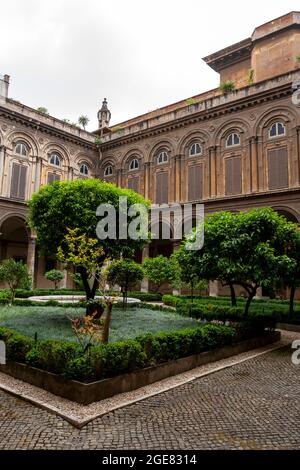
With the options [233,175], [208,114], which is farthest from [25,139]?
[233,175]

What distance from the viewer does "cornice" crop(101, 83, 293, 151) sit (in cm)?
2183

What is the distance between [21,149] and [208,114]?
1412 cm

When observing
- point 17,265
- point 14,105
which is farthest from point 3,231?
point 17,265

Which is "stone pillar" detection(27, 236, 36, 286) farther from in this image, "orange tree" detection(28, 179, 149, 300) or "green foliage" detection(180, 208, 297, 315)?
"green foliage" detection(180, 208, 297, 315)

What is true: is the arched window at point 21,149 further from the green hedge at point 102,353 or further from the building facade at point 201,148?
the green hedge at point 102,353

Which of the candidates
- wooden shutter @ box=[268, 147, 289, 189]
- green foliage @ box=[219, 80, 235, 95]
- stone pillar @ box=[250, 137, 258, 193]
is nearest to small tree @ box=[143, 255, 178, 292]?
stone pillar @ box=[250, 137, 258, 193]

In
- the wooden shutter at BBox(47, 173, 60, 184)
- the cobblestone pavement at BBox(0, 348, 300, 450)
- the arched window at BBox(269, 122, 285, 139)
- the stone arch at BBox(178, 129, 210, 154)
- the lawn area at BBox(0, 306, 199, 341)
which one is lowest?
the cobblestone pavement at BBox(0, 348, 300, 450)

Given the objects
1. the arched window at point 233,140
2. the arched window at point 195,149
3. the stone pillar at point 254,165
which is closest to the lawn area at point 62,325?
the stone pillar at point 254,165

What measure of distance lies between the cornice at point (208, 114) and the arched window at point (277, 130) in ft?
5.61

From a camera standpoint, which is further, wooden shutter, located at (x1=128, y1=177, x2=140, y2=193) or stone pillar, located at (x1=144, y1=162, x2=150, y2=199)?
wooden shutter, located at (x1=128, y1=177, x2=140, y2=193)

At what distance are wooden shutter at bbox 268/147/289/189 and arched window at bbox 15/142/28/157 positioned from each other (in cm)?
1761

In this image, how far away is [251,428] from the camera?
4750mm

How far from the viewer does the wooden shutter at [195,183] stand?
24.8 meters
